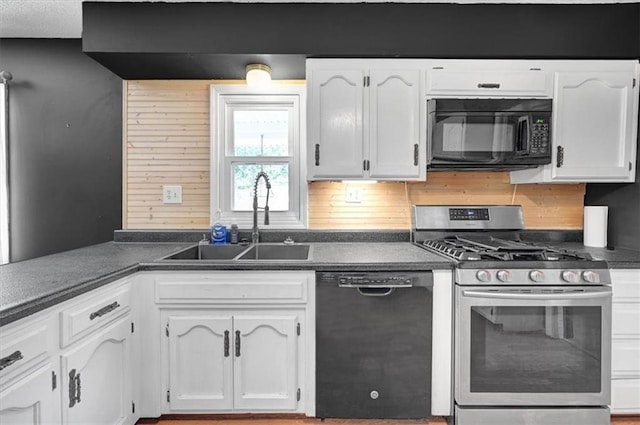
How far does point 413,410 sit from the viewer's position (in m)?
1.90

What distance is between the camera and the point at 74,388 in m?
1.40

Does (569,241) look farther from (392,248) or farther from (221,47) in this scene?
(221,47)

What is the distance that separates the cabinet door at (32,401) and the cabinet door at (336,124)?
1.53 metres

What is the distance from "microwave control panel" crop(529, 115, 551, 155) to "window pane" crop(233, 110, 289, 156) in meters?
1.54

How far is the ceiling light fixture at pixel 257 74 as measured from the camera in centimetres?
229

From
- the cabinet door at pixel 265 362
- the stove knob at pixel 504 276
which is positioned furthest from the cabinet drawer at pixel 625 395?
the cabinet door at pixel 265 362

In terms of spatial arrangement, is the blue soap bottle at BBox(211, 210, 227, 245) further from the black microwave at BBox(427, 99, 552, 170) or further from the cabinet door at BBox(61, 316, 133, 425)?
the black microwave at BBox(427, 99, 552, 170)

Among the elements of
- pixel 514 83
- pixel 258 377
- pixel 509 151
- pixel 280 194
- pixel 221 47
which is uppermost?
pixel 221 47

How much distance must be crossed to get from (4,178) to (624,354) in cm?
393

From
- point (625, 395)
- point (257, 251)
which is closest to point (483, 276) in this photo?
point (625, 395)

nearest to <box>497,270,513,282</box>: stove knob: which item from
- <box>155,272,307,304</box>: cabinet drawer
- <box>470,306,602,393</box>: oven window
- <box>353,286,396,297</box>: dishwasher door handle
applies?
<box>470,306,602,393</box>: oven window

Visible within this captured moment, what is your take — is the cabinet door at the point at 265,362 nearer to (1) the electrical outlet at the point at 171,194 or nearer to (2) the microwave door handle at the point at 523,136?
(1) the electrical outlet at the point at 171,194

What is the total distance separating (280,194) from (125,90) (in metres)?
1.29

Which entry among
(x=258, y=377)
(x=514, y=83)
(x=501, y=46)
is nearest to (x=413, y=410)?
(x=258, y=377)
